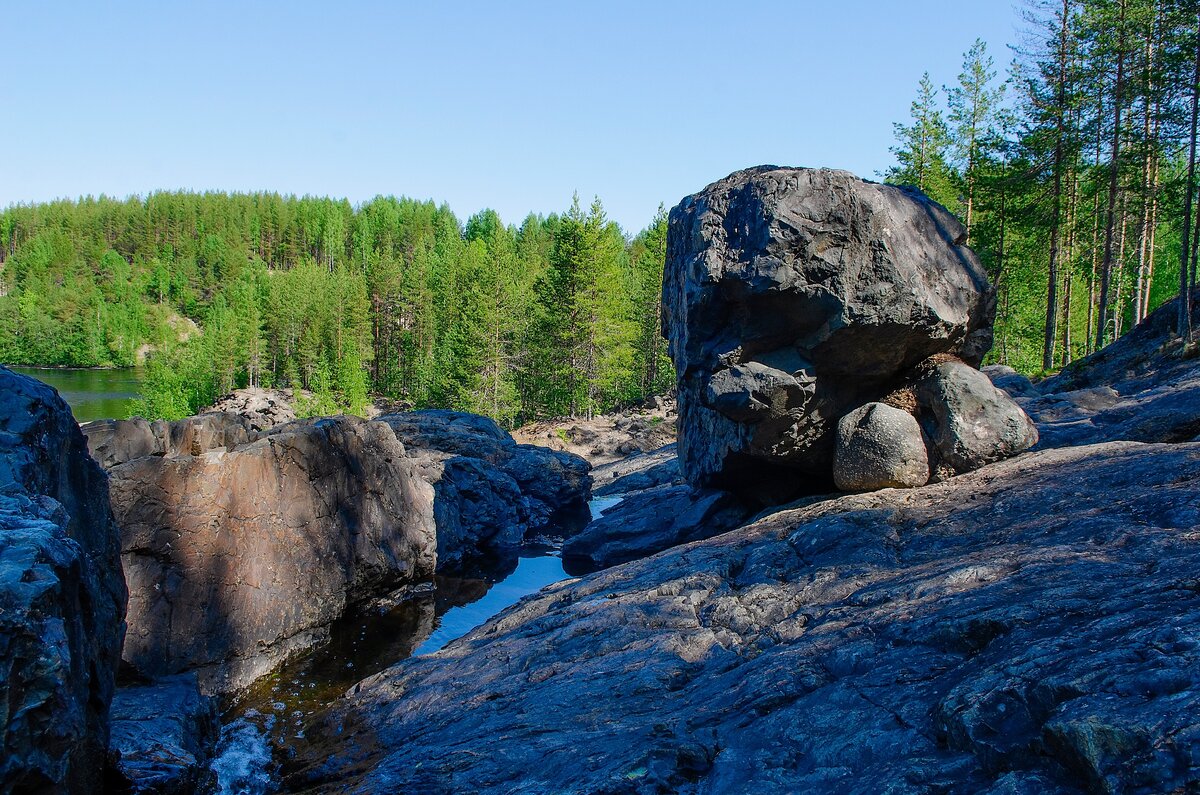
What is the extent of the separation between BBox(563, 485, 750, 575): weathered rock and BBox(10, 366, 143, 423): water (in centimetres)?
5179

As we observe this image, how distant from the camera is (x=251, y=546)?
43.8 ft

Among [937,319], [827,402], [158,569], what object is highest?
[937,319]

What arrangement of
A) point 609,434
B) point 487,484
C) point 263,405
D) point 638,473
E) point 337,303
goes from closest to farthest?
point 487,484, point 638,473, point 609,434, point 263,405, point 337,303

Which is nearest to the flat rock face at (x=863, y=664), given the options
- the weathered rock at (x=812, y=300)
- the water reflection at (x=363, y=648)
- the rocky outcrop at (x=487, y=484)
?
the water reflection at (x=363, y=648)

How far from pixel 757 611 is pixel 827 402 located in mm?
5030

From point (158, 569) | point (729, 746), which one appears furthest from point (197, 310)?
point (729, 746)

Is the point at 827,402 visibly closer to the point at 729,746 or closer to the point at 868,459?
the point at 868,459

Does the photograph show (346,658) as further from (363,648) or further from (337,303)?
(337,303)

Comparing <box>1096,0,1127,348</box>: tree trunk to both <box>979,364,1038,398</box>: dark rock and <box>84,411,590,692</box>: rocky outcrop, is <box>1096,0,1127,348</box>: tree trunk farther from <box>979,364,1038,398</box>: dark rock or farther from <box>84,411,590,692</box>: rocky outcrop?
<box>84,411,590,692</box>: rocky outcrop

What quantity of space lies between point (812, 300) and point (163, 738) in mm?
10734

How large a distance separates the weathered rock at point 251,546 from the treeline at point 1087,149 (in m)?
24.2

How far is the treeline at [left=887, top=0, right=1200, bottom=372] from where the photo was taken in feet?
85.9

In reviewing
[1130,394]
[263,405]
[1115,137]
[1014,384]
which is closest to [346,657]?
[1130,394]

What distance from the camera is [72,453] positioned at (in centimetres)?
833
